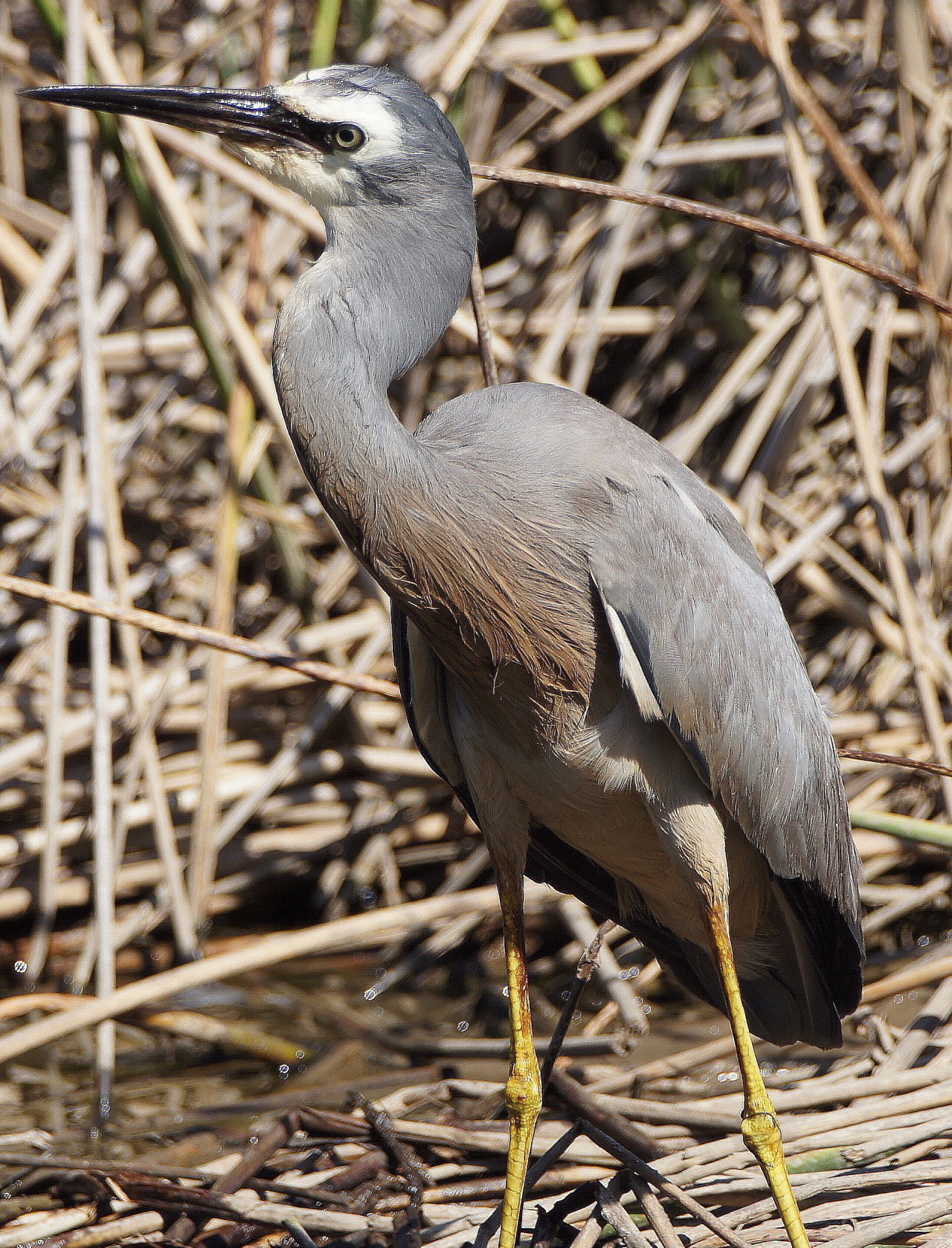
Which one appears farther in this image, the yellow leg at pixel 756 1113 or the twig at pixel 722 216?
the twig at pixel 722 216

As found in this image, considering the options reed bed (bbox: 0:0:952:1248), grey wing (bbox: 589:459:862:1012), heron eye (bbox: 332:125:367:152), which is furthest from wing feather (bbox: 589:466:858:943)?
heron eye (bbox: 332:125:367:152)

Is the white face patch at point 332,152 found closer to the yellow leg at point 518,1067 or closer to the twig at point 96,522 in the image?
the yellow leg at point 518,1067

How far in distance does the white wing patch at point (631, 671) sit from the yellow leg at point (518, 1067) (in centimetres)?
54

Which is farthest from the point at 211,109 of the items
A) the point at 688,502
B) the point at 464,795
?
the point at 464,795

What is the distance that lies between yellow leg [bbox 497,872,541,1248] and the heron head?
4.59ft

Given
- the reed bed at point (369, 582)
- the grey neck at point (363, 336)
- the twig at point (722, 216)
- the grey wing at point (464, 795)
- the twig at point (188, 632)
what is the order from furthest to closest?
the reed bed at point (369, 582) < the grey wing at point (464, 795) < the twig at point (188, 632) < the twig at point (722, 216) < the grey neck at point (363, 336)

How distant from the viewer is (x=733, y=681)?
2.66 meters

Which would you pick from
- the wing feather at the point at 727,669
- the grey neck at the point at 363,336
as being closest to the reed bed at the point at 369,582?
the wing feather at the point at 727,669

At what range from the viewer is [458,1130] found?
118 inches

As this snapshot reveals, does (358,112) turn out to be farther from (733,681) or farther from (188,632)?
(733,681)

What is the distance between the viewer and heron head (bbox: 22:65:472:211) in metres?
2.21

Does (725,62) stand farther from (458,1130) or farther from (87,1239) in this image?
(87,1239)

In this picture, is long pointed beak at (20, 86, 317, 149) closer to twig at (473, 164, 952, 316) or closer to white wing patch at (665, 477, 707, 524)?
twig at (473, 164, 952, 316)

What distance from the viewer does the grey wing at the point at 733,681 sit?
2.50 meters
